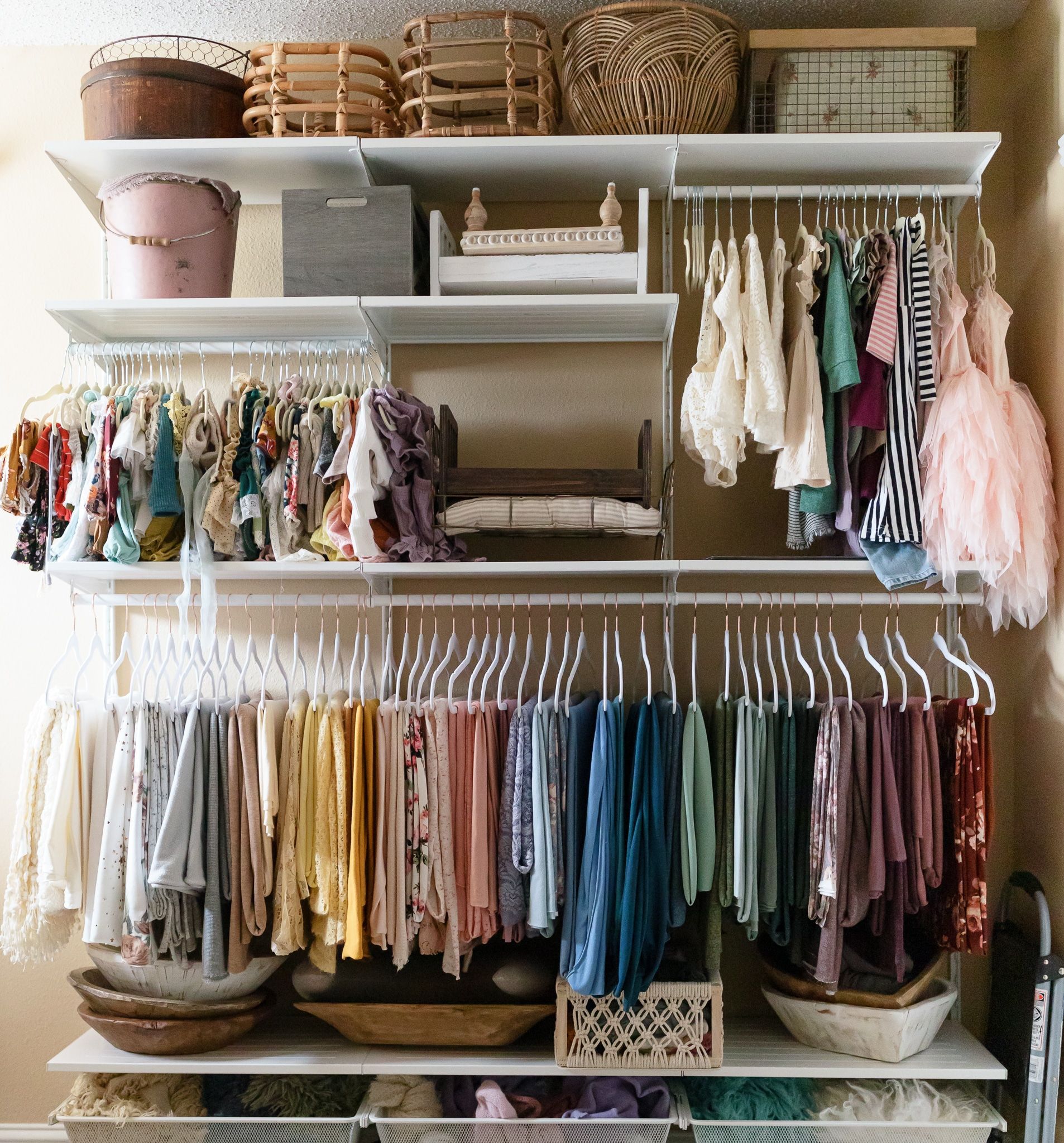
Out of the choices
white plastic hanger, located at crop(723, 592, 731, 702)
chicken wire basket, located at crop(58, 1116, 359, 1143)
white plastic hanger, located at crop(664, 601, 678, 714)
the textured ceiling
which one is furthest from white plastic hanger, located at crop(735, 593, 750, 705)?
the textured ceiling

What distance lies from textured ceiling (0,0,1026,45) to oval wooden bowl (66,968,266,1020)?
2303 millimetres

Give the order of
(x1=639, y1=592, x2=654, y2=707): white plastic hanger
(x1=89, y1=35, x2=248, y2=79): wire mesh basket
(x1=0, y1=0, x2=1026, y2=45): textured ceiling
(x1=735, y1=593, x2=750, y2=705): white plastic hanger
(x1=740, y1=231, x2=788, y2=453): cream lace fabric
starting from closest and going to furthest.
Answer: (x1=740, y1=231, x2=788, y2=453): cream lace fabric, (x1=735, y1=593, x2=750, y2=705): white plastic hanger, (x1=639, y1=592, x2=654, y2=707): white plastic hanger, (x1=0, y1=0, x2=1026, y2=45): textured ceiling, (x1=89, y1=35, x2=248, y2=79): wire mesh basket

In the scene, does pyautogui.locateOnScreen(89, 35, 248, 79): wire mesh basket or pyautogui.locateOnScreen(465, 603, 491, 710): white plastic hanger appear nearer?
pyautogui.locateOnScreen(465, 603, 491, 710): white plastic hanger

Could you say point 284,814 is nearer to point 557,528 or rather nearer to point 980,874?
point 557,528

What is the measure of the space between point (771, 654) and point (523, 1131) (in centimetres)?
117

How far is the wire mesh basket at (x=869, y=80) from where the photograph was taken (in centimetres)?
230

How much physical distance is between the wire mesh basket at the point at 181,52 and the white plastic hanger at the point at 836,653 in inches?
78.6

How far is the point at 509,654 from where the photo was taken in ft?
7.47

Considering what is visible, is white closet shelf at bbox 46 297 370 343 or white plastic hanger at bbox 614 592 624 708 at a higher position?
white closet shelf at bbox 46 297 370 343

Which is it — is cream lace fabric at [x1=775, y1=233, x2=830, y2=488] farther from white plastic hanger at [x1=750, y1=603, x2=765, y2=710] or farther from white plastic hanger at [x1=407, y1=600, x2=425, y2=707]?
white plastic hanger at [x1=407, y1=600, x2=425, y2=707]

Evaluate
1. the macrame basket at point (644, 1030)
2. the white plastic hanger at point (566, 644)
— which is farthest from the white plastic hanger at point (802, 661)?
the macrame basket at point (644, 1030)

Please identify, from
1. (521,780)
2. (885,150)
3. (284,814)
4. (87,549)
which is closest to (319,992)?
(284,814)

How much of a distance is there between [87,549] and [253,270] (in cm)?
89

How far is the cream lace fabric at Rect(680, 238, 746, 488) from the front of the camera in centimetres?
215
